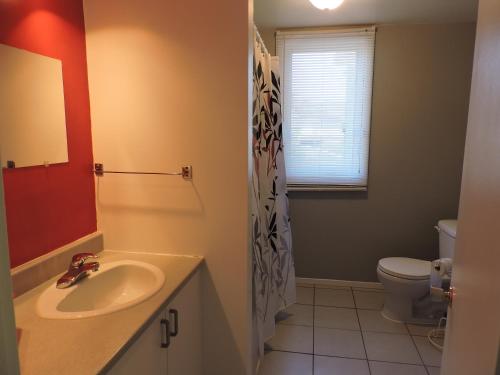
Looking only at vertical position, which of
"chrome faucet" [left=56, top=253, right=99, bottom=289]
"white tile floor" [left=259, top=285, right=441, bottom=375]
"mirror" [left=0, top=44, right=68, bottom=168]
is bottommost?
"white tile floor" [left=259, top=285, right=441, bottom=375]

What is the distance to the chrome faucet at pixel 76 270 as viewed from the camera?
4.70 feet

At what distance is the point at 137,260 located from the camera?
1.79 metres

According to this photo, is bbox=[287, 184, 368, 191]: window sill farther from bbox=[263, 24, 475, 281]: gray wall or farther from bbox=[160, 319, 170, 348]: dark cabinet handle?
bbox=[160, 319, 170, 348]: dark cabinet handle

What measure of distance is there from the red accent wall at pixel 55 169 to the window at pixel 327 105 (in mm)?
1841

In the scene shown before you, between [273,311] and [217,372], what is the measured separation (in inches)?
27.1

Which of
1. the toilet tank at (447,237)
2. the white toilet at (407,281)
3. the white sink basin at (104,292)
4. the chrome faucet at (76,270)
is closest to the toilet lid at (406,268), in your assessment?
the white toilet at (407,281)

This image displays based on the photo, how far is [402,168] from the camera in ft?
10.3

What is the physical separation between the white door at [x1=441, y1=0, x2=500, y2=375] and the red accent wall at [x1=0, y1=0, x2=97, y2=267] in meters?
1.53

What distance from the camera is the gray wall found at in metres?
2.95

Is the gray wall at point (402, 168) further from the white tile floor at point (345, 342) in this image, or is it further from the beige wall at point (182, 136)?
the beige wall at point (182, 136)

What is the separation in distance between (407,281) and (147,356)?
2061 mm

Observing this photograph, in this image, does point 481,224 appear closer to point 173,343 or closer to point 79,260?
point 173,343

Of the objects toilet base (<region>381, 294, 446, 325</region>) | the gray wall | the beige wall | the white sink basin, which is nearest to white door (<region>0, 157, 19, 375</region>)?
the white sink basin

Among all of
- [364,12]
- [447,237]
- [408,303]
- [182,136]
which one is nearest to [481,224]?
[182,136]
